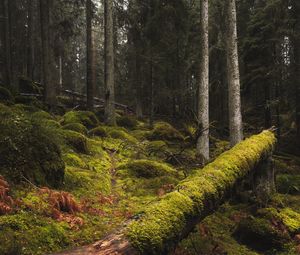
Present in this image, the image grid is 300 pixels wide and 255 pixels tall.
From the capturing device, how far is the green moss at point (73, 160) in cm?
1178

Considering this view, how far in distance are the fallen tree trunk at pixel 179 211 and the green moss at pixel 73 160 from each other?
504 centimetres

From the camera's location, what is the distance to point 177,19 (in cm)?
2258

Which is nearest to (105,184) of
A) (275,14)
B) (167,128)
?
(167,128)

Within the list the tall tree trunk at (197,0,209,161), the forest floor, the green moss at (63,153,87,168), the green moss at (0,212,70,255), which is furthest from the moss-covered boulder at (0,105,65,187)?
the tall tree trunk at (197,0,209,161)

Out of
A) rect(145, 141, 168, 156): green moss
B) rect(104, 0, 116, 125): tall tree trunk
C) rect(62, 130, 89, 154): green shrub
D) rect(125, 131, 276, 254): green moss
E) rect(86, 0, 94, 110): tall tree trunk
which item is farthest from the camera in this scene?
rect(86, 0, 94, 110): tall tree trunk

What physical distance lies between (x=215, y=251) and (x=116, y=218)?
Result: 2.22 meters

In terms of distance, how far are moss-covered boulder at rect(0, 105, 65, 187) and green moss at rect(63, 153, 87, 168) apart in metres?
2.38

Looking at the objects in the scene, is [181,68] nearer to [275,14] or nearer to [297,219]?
[275,14]

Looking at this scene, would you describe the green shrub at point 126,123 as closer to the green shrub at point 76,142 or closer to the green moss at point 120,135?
the green moss at point 120,135

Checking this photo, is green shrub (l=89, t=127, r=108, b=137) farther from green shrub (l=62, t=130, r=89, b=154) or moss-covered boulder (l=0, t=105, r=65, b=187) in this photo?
moss-covered boulder (l=0, t=105, r=65, b=187)

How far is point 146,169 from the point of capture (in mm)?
12781

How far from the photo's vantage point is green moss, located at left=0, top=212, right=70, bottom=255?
5.64 m

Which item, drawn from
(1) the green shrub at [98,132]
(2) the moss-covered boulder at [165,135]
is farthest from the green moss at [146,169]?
(2) the moss-covered boulder at [165,135]

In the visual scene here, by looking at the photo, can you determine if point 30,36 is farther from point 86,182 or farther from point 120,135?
point 86,182
